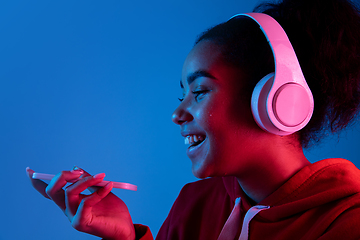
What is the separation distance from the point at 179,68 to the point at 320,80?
1.18 meters

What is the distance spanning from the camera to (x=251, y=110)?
A: 753 millimetres

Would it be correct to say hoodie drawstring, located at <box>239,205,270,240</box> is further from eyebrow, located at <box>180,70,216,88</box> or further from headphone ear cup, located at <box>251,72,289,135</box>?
eyebrow, located at <box>180,70,216,88</box>

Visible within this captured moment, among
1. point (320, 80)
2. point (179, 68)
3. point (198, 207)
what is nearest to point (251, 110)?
point (320, 80)

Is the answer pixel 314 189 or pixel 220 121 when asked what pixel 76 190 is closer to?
pixel 220 121

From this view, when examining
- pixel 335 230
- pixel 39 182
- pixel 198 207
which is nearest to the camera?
pixel 335 230

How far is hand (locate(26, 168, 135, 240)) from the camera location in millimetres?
797

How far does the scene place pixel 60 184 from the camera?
2.67ft

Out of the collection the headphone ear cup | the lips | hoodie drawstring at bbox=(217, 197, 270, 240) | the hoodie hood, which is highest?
the headphone ear cup

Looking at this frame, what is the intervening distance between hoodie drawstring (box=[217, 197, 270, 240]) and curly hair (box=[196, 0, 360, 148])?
36cm

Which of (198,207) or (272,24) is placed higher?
(272,24)

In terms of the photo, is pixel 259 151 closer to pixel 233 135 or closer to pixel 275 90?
pixel 233 135

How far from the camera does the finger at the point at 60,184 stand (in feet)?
2.64

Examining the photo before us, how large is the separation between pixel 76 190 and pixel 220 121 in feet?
1.55

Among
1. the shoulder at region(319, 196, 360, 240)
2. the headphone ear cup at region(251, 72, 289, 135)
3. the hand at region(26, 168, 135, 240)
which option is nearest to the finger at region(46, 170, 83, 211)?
the hand at region(26, 168, 135, 240)
